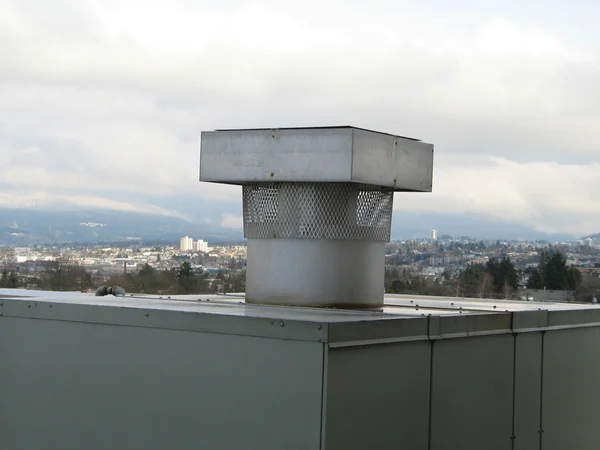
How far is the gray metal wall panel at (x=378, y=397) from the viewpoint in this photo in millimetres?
6250

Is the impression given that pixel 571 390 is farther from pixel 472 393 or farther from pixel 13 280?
pixel 13 280

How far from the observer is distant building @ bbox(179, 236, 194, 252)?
80.1m

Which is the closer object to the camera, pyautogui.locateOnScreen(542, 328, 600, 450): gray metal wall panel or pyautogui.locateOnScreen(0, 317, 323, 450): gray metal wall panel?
pyautogui.locateOnScreen(0, 317, 323, 450): gray metal wall panel

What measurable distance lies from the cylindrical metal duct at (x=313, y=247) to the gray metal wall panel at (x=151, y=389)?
1918 millimetres

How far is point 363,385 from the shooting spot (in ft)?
21.4

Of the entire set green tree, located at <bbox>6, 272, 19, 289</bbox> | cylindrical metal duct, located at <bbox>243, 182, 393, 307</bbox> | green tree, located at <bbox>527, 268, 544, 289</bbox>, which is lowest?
green tree, located at <bbox>6, 272, 19, 289</bbox>

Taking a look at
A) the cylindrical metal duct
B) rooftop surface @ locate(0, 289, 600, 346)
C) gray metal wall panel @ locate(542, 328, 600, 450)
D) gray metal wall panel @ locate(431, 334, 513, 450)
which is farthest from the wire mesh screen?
gray metal wall panel @ locate(542, 328, 600, 450)

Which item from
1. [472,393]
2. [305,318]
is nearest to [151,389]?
[305,318]

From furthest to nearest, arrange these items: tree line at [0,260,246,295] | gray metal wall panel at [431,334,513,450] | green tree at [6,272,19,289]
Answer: green tree at [6,272,19,289] → tree line at [0,260,246,295] → gray metal wall panel at [431,334,513,450]

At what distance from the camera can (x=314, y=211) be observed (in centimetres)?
891

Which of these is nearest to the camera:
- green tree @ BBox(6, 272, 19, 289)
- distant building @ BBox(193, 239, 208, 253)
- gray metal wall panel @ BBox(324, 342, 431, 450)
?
gray metal wall panel @ BBox(324, 342, 431, 450)

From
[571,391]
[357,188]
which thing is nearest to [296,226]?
[357,188]

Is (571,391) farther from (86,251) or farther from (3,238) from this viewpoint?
(3,238)

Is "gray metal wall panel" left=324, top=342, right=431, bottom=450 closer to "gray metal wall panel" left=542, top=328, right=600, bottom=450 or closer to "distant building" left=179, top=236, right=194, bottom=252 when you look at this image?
"gray metal wall panel" left=542, top=328, right=600, bottom=450
